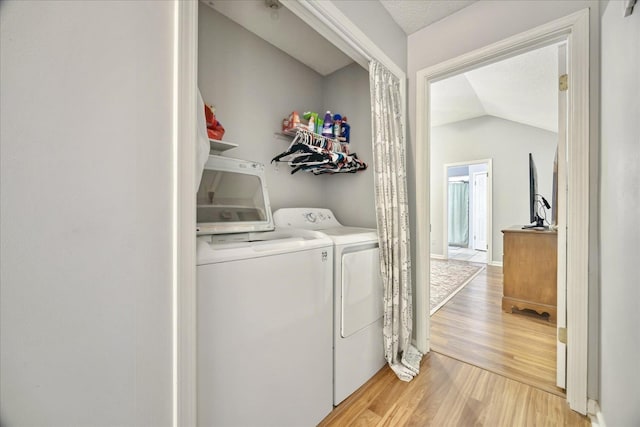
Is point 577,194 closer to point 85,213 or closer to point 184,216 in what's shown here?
point 184,216

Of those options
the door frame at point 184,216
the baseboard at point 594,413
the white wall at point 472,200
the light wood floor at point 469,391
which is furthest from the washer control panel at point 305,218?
the white wall at point 472,200

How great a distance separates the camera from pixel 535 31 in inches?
58.5

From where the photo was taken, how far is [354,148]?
7.54 feet

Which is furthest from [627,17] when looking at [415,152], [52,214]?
[52,214]

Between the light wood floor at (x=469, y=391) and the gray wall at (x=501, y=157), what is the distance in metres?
3.28

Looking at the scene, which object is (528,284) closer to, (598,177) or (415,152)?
(598,177)

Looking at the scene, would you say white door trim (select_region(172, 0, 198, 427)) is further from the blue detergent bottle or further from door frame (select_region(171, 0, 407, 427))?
the blue detergent bottle

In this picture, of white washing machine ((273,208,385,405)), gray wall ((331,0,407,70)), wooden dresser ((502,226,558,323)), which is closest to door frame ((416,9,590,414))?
gray wall ((331,0,407,70))

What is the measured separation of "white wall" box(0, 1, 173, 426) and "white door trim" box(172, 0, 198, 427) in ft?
0.08

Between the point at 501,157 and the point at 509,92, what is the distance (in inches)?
75.1

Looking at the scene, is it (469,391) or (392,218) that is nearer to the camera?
(469,391)

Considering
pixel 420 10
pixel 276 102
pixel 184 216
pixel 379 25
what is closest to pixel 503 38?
pixel 420 10

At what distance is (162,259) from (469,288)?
3959 mm

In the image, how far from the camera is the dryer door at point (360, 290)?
1.43 metres
